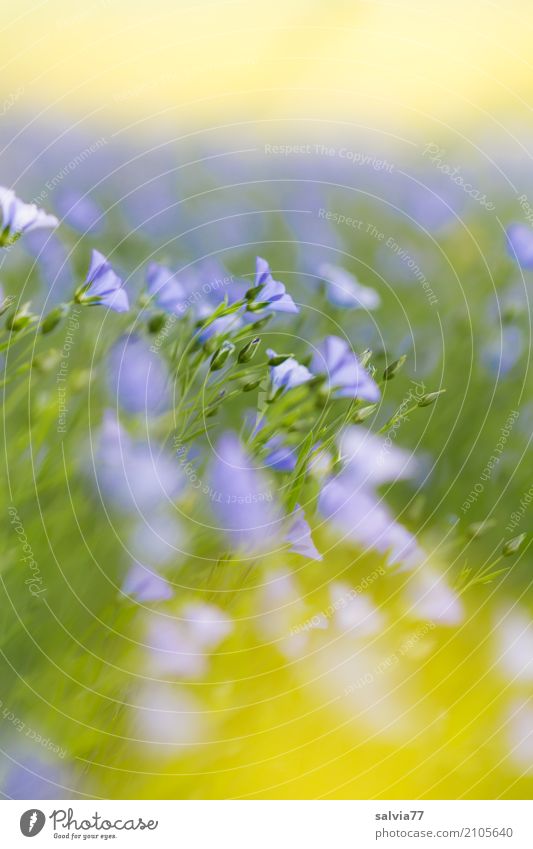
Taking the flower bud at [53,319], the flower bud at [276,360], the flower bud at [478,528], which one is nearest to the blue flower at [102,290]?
the flower bud at [53,319]

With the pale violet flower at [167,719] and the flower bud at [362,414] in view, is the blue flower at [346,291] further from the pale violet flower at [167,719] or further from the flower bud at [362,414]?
the pale violet flower at [167,719]

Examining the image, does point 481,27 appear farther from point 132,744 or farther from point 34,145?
point 132,744

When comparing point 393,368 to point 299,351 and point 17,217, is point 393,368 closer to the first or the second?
point 299,351

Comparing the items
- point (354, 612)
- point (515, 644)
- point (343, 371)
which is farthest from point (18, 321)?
point (515, 644)

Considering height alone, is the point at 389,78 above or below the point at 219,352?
above

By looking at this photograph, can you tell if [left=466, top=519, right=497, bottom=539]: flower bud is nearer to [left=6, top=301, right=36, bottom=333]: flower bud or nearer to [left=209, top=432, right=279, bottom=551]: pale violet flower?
[left=209, top=432, right=279, bottom=551]: pale violet flower
